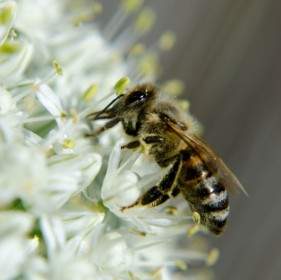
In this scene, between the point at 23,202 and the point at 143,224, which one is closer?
the point at 23,202

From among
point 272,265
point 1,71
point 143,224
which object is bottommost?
point 272,265

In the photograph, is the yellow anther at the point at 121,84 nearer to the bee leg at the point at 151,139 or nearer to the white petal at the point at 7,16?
the bee leg at the point at 151,139

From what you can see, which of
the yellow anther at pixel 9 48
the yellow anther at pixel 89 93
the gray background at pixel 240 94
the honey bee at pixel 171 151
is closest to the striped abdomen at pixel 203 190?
the honey bee at pixel 171 151

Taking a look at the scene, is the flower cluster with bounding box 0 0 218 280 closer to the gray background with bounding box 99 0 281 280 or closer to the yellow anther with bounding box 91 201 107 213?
the yellow anther with bounding box 91 201 107 213

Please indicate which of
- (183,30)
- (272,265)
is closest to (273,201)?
Result: (272,265)

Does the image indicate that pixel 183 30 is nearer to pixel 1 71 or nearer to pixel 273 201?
pixel 273 201

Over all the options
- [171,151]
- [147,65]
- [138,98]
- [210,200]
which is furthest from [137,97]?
[147,65]

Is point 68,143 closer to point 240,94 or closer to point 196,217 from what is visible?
point 196,217

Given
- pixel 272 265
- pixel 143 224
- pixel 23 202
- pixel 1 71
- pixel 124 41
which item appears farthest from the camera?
pixel 272 265

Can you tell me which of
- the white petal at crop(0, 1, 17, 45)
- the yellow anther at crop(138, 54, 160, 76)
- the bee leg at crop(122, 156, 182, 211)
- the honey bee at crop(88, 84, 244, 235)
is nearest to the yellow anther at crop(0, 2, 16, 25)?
the white petal at crop(0, 1, 17, 45)
